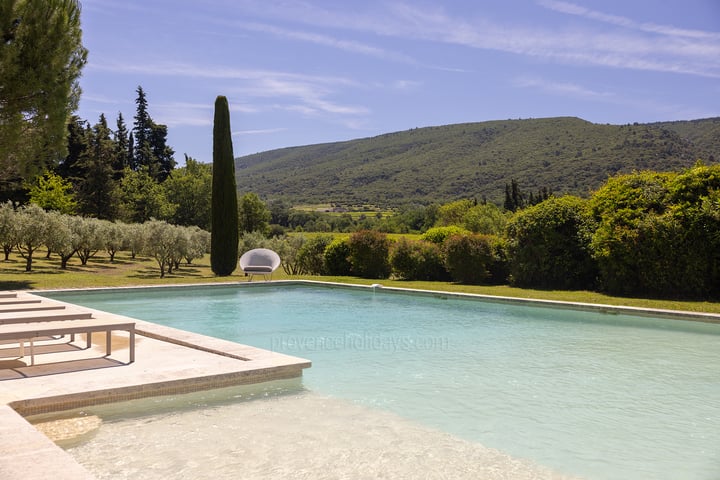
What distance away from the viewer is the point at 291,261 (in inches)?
965

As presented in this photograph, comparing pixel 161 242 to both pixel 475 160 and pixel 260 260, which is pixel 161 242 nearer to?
pixel 260 260

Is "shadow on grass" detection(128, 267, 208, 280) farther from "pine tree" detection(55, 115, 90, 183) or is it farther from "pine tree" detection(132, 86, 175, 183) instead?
"pine tree" detection(132, 86, 175, 183)

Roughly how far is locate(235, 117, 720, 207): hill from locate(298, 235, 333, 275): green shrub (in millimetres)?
35934

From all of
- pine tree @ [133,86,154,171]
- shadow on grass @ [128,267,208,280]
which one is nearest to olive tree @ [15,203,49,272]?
shadow on grass @ [128,267,208,280]

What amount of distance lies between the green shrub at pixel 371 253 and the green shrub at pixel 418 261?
58 centimetres

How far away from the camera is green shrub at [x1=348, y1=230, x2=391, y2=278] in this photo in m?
19.6

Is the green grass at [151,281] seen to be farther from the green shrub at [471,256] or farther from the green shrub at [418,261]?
the green shrub at [418,261]

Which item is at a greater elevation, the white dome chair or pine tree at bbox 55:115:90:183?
pine tree at bbox 55:115:90:183

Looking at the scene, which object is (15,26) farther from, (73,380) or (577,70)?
(577,70)

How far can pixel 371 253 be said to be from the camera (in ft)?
64.6

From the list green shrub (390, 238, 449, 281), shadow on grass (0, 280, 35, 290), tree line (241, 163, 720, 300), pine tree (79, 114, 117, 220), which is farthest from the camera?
pine tree (79, 114, 117, 220)

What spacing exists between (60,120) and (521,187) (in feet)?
169

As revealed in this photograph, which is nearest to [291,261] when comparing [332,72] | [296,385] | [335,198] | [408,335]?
[332,72]

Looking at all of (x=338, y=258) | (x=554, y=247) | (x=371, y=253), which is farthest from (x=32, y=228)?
(x=554, y=247)
